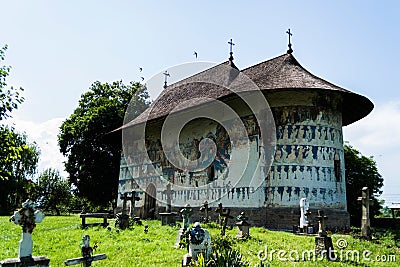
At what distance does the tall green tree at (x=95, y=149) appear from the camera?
84.8ft

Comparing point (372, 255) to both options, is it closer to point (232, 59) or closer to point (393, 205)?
point (232, 59)

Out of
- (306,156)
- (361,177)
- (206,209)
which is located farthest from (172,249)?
(361,177)

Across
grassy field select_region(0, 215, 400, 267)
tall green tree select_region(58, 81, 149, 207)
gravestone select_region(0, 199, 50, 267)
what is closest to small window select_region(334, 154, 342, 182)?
grassy field select_region(0, 215, 400, 267)

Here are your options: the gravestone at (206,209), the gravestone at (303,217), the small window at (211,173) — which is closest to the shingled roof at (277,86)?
the small window at (211,173)

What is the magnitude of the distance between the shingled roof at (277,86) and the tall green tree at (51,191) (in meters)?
22.2

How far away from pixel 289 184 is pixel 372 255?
5.50 metres

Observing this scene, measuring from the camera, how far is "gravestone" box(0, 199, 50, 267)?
215 inches

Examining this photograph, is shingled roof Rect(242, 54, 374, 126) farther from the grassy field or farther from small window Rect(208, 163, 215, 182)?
the grassy field

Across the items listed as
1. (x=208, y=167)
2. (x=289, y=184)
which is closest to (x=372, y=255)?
(x=289, y=184)

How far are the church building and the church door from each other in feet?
6.08

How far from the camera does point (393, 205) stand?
2209 cm

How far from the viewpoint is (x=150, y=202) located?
21.2 m

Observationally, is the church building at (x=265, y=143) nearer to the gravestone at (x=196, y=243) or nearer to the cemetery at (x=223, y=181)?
the cemetery at (x=223, y=181)

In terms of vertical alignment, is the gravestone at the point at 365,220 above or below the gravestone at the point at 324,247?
above
